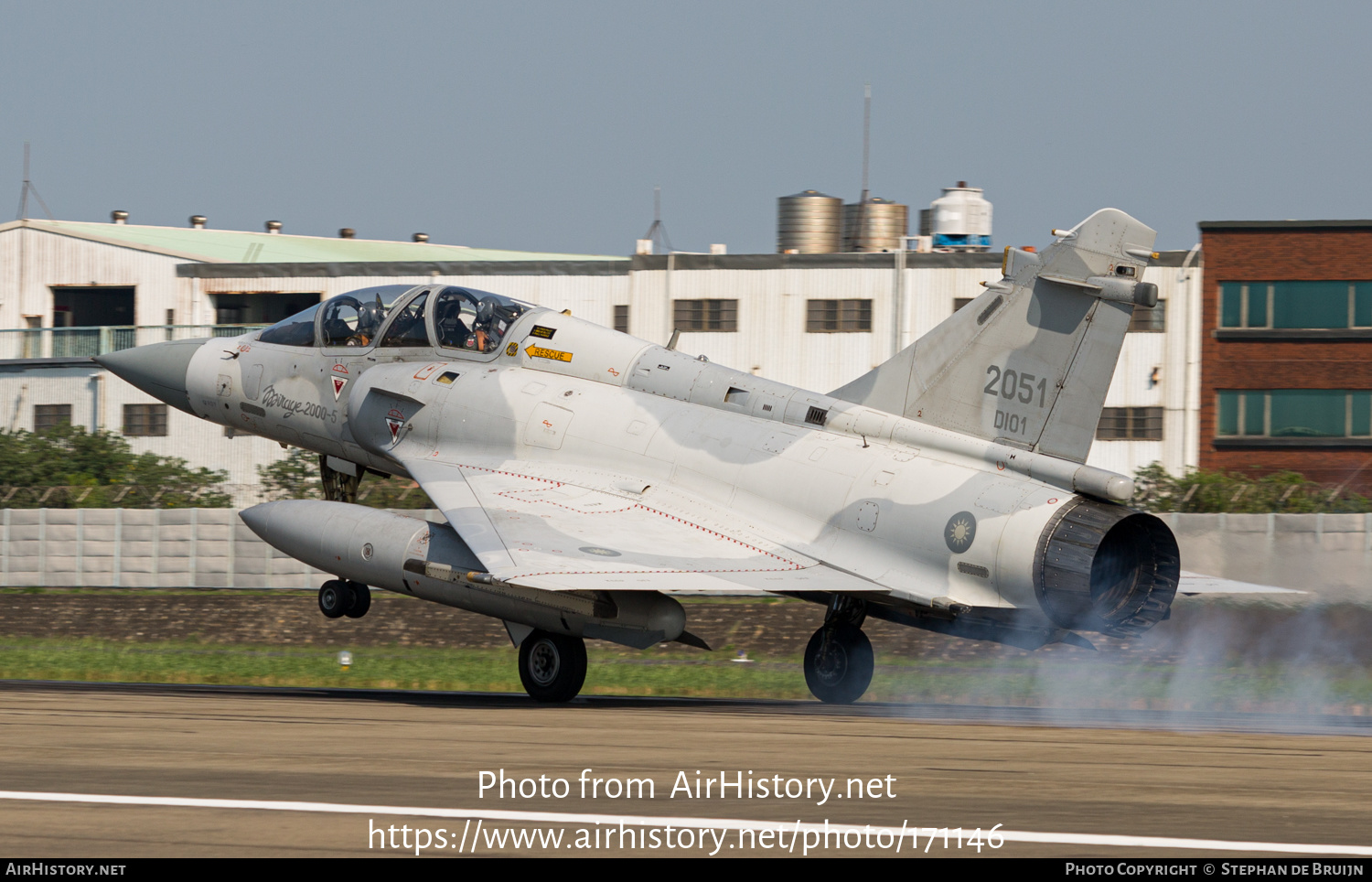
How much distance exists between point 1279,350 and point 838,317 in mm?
12784

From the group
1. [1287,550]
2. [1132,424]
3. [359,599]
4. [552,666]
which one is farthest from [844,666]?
[1132,424]

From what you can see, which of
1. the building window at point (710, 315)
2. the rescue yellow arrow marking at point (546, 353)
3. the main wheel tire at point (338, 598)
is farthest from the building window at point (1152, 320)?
the main wheel tire at point (338, 598)

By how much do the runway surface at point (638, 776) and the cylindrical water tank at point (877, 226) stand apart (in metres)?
39.2

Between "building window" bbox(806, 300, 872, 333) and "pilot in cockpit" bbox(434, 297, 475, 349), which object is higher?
"building window" bbox(806, 300, 872, 333)

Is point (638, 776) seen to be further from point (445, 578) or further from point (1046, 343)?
point (1046, 343)

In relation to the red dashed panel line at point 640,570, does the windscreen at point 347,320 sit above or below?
above

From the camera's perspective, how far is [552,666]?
16.4 meters

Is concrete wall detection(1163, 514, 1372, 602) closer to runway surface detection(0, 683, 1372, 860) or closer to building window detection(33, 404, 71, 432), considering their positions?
runway surface detection(0, 683, 1372, 860)

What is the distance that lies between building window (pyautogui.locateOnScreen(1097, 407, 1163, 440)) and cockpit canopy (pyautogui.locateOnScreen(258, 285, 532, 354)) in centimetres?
2823

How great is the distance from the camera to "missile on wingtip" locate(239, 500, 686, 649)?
51.0 feet

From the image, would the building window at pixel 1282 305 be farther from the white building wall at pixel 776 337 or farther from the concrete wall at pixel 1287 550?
the concrete wall at pixel 1287 550

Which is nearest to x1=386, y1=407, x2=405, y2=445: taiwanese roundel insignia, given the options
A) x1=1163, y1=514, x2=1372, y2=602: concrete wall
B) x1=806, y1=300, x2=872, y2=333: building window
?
x1=1163, y1=514, x2=1372, y2=602: concrete wall

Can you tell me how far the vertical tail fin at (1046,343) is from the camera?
49.6ft

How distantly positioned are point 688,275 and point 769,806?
3926 cm
